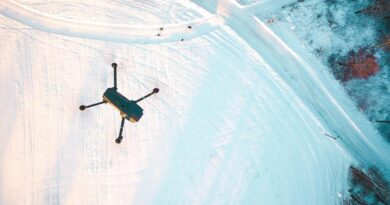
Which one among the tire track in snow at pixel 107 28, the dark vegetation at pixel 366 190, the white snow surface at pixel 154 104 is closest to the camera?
the dark vegetation at pixel 366 190

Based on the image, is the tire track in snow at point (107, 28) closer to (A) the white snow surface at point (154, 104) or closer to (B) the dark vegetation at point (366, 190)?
(A) the white snow surface at point (154, 104)

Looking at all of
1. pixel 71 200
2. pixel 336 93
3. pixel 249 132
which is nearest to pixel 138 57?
pixel 249 132

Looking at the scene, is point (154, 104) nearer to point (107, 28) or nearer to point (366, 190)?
point (107, 28)

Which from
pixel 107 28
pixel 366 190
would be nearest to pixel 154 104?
pixel 107 28

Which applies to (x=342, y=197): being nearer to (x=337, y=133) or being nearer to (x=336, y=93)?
(x=337, y=133)

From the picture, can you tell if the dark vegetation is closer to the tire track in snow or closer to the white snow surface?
the white snow surface

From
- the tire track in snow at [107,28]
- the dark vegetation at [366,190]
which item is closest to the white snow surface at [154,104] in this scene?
the tire track in snow at [107,28]

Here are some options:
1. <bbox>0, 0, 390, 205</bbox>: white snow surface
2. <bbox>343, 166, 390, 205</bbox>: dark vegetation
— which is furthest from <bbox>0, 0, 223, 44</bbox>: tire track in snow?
<bbox>343, 166, 390, 205</bbox>: dark vegetation

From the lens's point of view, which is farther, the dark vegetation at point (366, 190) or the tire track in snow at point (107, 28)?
the tire track in snow at point (107, 28)
